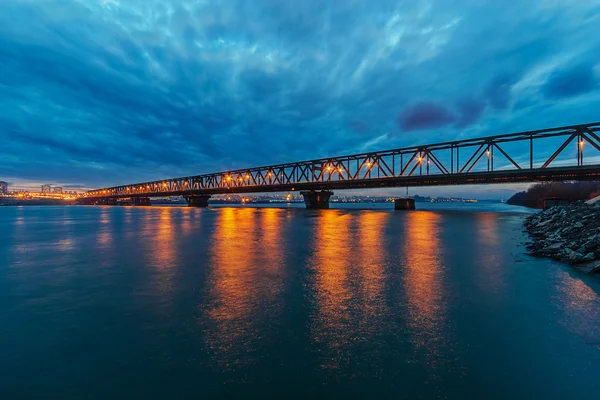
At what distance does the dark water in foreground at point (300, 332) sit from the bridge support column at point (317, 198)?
7314 centimetres

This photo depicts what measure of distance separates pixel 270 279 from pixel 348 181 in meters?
63.9

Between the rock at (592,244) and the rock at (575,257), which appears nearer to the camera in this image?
the rock at (575,257)

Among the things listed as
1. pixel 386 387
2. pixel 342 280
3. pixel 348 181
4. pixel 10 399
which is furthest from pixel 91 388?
pixel 348 181

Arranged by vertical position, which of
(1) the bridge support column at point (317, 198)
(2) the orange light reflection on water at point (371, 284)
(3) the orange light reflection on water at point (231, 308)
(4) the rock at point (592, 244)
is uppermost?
(1) the bridge support column at point (317, 198)

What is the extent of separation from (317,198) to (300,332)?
79.4 m

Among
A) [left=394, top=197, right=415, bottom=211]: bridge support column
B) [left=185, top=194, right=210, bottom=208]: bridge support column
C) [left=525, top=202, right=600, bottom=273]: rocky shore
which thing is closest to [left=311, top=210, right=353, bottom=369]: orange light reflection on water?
[left=525, top=202, right=600, bottom=273]: rocky shore

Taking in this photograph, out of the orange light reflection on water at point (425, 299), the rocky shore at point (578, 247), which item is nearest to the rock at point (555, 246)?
the rocky shore at point (578, 247)

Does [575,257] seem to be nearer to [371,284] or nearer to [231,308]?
[371,284]

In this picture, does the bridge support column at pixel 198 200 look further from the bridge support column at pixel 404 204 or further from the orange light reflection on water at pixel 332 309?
the orange light reflection on water at pixel 332 309

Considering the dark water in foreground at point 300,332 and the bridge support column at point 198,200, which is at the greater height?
the bridge support column at point 198,200

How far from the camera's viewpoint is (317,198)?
8456cm

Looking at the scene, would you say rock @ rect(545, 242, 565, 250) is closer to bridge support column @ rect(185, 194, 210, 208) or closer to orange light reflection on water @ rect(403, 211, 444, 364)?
orange light reflection on water @ rect(403, 211, 444, 364)

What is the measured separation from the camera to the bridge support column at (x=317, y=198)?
8400cm

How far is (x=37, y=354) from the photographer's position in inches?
184
